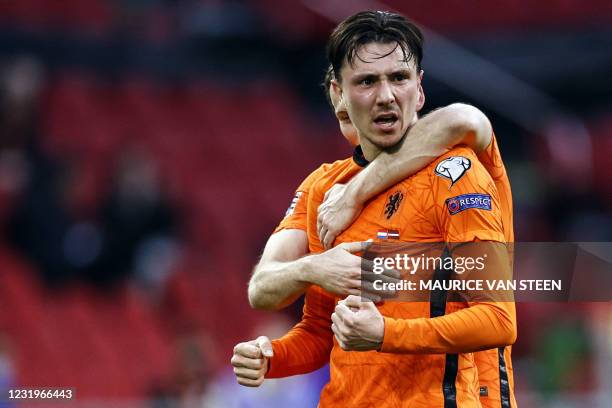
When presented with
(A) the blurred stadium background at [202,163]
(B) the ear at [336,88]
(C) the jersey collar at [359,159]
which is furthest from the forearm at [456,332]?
(A) the blurred stadium background at [202,163]

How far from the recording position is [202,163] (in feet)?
37.5

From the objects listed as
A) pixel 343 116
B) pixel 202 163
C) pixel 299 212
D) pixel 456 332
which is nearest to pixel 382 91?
pixel 343 116

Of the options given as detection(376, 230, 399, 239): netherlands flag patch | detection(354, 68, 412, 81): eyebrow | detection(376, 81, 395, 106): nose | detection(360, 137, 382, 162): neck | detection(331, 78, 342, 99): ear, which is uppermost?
detection(331, 78, 342, 99): ear

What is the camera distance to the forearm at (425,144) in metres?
3.38

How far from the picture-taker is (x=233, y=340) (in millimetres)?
9273

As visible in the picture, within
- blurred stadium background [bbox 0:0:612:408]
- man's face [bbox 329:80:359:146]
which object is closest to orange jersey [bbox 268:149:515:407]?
man's face [bbox 329:80:359:146]

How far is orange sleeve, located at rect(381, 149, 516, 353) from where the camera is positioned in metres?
3.07

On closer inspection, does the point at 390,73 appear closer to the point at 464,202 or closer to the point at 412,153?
the point at 412,153

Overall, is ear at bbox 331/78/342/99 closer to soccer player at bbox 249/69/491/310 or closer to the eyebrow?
the eyebrow

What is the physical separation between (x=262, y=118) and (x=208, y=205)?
1930 millimetres

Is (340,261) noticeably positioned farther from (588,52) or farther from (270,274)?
(588,52)

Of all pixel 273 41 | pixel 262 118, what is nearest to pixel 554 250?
pixel 262 118

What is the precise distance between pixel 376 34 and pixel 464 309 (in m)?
0.90

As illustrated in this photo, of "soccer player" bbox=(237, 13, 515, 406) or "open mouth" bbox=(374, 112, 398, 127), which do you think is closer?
"soccer player" bbox=(237, 13, 515, 406)
